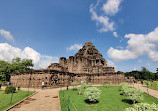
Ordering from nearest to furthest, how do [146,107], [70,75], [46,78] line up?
1. [146,107]
2. [46,78]
3. [70,75]

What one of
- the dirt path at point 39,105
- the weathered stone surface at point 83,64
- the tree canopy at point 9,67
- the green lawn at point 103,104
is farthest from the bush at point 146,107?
the tree canopy at point 9,67

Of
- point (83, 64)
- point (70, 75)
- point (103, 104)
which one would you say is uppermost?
point (83, 64)

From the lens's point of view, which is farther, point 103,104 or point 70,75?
point 70,75

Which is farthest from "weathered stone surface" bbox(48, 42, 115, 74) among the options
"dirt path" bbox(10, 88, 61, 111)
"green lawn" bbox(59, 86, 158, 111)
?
"dirt path" bbox(10, 88, 61, 111)

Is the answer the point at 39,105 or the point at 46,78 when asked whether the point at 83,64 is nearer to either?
the point at 46,78

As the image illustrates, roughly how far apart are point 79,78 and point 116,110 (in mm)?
34907

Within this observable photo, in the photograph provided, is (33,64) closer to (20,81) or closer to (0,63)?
(0,63)

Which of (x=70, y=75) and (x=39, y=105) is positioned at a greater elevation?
(x=70, y=75)

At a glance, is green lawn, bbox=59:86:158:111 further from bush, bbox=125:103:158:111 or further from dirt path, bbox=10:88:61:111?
bush, bbox=125:103:158:111

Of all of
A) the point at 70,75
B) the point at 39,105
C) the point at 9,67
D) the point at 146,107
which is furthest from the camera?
the point at 9,67

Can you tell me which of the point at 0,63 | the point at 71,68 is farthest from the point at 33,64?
the point at 71,68

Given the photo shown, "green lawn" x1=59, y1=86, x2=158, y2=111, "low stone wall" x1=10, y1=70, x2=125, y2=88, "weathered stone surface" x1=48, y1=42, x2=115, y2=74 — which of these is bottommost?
"green lawn" x1=59, y1=86, x2=158, y2=111

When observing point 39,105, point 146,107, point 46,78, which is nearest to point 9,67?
point 46,78

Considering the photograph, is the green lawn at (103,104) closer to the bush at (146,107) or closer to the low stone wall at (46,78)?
the bush at (146,107)
